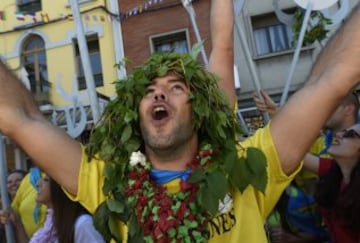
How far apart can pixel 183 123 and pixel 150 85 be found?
23 cm

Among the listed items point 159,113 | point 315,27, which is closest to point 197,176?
point 159,113

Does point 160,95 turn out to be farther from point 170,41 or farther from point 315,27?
point 170,41

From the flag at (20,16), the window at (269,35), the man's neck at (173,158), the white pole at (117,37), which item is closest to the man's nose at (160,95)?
the man's neck at (173,158)

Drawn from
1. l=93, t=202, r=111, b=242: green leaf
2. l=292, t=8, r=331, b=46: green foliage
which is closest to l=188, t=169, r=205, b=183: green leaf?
l=93, t=202, r=111, b=242: green leaf

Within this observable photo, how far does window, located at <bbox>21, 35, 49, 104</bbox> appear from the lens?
1316 centimetres

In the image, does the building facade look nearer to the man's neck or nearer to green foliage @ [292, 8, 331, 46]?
green foliage @ [292, 8, 331, 46]

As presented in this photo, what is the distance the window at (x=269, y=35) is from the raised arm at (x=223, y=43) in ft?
31.2

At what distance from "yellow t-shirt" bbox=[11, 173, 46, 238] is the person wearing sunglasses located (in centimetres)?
230

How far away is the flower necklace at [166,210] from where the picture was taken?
1641 mm

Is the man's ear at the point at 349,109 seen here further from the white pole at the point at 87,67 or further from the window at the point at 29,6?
the window at the point at 29,6

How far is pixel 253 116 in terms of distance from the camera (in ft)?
36.1

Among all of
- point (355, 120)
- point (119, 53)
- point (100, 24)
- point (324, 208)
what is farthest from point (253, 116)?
point (324, 208)

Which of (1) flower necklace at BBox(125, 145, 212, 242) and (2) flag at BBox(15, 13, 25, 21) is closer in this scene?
(1) flower necklace at BBox(125, 145, 212, 242)

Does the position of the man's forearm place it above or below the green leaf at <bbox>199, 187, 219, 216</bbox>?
above
